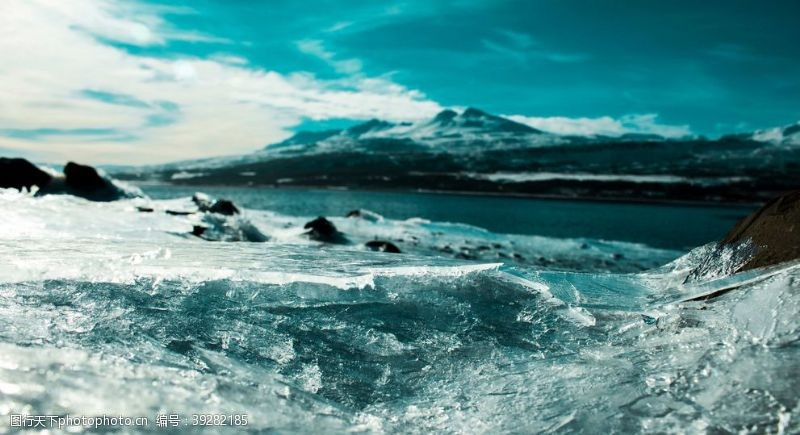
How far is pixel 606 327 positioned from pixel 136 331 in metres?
4.87

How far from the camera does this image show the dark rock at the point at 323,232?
2395cm

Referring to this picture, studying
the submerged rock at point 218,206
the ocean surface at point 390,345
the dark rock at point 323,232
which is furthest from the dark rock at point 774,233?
the submerged rock at point 218,206

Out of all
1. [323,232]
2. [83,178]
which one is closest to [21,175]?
[83,178]

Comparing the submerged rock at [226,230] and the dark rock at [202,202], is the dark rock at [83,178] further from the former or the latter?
the submerged rock at [226,230]

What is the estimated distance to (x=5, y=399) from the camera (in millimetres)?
3795

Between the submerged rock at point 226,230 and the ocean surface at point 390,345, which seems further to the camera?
the submerged rock at point 226,230

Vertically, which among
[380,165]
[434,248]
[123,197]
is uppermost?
[380,165]

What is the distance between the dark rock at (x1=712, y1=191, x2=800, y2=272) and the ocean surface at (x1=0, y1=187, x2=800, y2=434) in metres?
0.38

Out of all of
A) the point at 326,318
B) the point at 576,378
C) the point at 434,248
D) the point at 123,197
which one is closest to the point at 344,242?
the point at 434,248

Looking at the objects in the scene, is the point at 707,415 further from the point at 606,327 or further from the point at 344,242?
the point at 344,242

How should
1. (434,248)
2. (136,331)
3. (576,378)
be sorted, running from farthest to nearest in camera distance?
(434,248), (136,331), (576,378)

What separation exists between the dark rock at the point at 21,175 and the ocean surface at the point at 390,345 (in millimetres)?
16464

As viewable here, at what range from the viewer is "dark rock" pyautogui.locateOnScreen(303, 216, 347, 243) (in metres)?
24.0

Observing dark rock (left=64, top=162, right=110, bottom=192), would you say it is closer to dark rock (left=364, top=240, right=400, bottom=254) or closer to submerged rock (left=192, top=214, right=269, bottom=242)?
submerged rock (left=192, top=214, right=269, bottom=242)
